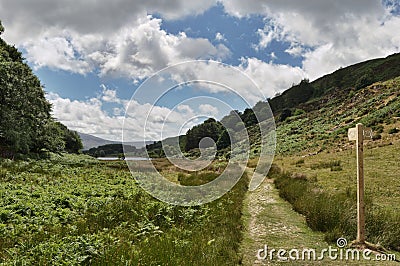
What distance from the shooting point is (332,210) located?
894 cm

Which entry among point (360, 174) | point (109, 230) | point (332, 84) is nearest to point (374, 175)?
point (360, 174)

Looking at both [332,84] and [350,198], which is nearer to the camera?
[350,198]

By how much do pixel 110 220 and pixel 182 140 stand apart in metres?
2.72

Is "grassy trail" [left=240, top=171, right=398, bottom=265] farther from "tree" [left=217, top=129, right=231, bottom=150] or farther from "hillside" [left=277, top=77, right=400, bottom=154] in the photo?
"hillside" [left=277, top=77, right=400, bottom=154]

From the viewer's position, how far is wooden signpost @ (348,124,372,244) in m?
7.44

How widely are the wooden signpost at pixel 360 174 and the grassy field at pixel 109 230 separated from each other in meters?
2.70

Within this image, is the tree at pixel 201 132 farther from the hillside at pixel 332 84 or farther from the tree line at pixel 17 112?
the hillside at pixel 332 84

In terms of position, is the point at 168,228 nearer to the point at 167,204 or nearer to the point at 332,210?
the point at 167,204

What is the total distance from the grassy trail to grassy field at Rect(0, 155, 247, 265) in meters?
0.35

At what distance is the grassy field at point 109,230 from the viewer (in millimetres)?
5445

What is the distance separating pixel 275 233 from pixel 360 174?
2.53 metres

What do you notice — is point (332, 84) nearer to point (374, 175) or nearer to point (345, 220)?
point (374, 175)

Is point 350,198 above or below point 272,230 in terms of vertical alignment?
above

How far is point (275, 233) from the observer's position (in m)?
8.62
